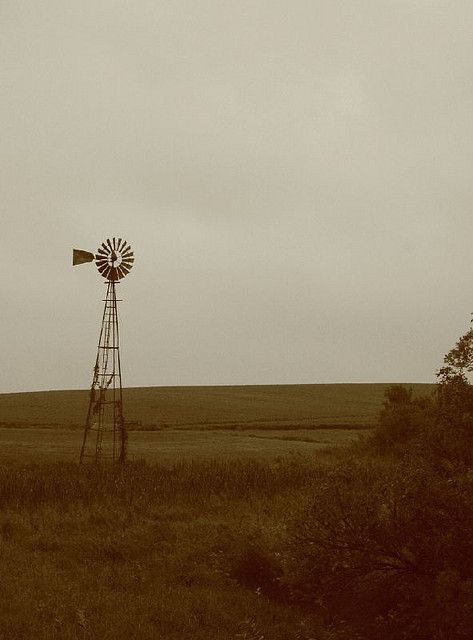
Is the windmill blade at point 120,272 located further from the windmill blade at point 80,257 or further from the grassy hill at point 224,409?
the grassy hill at point 224,409

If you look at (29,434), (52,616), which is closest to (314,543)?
(52,616)

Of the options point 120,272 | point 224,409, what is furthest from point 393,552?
point 224,409

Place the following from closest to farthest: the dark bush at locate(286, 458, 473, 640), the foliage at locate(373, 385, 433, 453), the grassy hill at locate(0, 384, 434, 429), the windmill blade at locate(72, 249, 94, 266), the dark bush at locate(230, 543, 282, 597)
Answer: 1. the dark bush at locate(286, 458, 473, 640)
2. the dark bush at locate(230, 543, 282, 597)
3. the windmill blade at locate(72, 249, 94, 266)
4. the foliage at locate(373, 385, 433, 453)
5. the grassy hill at locate(0, 384, 434, 429)

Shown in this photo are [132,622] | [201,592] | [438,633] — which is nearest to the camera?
[438,633]

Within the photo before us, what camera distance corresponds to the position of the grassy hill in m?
71.6

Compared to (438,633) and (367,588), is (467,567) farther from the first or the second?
(367,588)

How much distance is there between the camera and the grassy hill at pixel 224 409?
7162cm

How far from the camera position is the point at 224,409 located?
9012 cm

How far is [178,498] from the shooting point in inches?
928

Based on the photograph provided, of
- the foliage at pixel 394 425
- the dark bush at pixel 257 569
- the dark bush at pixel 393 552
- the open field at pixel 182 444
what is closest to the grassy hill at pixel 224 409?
the open field at pixel 182 444

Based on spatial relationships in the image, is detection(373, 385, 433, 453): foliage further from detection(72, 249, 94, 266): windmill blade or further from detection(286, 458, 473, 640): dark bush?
detection(286, 458, 473, 640): dark bush

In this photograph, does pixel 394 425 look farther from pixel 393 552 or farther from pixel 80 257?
pixel 393 552

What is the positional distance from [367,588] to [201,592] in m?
3.47

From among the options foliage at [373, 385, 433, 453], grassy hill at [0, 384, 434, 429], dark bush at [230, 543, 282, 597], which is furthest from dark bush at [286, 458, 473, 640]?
grassy hill at [0, 384, 434, 429]
